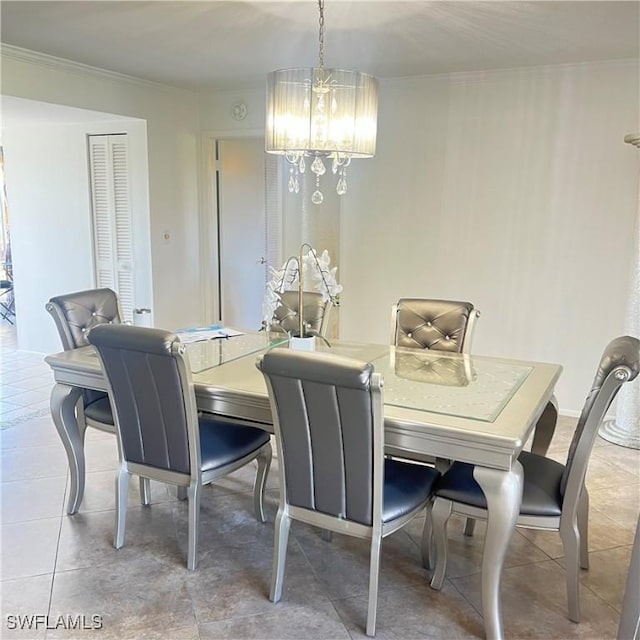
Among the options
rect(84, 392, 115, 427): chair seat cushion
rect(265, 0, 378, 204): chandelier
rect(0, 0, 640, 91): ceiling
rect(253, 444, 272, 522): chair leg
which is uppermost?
rect(0, 0, 640, 91): ceiling

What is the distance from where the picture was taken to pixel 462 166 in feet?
14.3

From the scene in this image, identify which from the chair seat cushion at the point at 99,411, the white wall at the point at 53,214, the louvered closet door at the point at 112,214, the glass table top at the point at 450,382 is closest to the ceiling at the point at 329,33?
the louvered closet door at the point at 112,214

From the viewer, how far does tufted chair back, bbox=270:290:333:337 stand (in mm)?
3320

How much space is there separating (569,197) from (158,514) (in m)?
3.34

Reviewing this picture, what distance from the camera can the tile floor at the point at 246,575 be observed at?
2.07 metres

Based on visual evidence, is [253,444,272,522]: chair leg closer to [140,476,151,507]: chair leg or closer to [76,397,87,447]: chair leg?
[140,476,151,507]: chair leg

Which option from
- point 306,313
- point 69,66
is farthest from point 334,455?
point 69,66

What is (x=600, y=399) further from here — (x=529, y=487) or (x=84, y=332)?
(x=84, y=332)

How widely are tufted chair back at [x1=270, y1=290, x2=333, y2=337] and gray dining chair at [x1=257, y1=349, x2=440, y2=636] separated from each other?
4.18 feet

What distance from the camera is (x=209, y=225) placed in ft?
18.3

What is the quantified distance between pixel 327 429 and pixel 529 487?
0.80 meters

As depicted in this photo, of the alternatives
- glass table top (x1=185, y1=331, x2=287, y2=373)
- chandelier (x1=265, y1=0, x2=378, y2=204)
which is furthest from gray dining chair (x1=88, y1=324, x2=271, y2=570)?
chandelier (x1=265, y1=0, x2=378, y2=204)

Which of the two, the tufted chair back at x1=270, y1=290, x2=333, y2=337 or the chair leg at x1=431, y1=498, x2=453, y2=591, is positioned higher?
the tufted chair back at x1=270, y1=290, x2=333, y2=337

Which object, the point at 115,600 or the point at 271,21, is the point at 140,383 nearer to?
the point at 115,600
